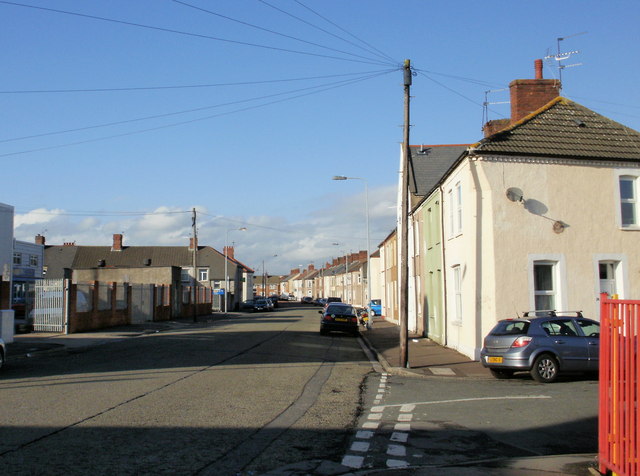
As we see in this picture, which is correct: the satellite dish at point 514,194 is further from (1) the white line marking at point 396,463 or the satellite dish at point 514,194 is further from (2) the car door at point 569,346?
(1) the white line marking at point 396,463

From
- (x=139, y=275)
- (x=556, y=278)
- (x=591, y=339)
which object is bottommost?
(x=591, y=339)

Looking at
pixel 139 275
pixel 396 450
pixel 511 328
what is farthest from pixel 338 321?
pixel 139 275

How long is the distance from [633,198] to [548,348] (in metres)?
8.00

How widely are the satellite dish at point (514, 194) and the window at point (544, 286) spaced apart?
6.68 feet

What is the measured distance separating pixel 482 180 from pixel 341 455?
511 inches

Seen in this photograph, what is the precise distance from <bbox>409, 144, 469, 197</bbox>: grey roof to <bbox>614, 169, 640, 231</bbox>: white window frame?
1344 cm

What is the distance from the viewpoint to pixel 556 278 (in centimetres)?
1872

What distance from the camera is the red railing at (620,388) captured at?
5.48 metres

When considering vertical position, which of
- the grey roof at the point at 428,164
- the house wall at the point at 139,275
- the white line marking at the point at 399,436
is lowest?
the white line marking at the point at 399,436

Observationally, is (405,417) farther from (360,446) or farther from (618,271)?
(618,271)

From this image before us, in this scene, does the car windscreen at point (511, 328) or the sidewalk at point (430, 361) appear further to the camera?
the sidewalk at point (430, 361)

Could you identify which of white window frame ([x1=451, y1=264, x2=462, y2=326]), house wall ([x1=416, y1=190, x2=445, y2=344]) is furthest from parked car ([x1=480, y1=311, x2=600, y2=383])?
house wall ([x1=416, y1=190, x2=445, y2=344])

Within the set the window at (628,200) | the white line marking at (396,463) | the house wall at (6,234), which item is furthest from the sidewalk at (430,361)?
the house wall at (6,234)

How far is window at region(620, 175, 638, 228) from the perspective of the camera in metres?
19.4
